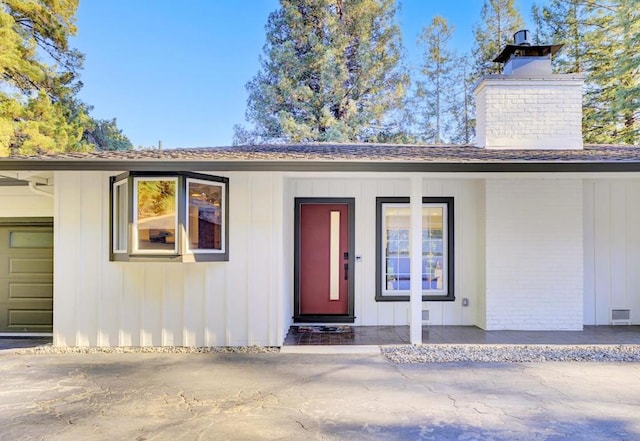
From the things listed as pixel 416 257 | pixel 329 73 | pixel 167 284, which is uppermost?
pixel 329 73

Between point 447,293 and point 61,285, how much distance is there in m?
5.61

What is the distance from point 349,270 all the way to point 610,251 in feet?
13.6

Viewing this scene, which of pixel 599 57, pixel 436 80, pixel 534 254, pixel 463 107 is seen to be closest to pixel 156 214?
pixel 534 254

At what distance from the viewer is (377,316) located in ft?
22.4

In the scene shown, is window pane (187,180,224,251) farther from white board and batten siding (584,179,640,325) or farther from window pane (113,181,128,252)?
white board and batten siding (584,179,640,325)

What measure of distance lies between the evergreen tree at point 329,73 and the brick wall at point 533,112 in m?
8.67

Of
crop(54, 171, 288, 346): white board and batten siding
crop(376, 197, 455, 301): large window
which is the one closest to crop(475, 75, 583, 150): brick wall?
crop(376, 197, 455, 301): large window

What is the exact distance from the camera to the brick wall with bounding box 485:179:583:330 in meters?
6.37

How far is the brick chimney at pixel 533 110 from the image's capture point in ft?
23.4

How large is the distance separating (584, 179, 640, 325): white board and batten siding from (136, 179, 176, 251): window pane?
20.4 feet

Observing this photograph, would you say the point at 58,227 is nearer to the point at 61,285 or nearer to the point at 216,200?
the point at 61,285

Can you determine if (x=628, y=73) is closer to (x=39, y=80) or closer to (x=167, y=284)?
(x=167, y=284)

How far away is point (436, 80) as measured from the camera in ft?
59.6

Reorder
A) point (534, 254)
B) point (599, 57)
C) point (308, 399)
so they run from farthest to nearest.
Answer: point (599, 57)
point (534, 254)
point (308, 399)
